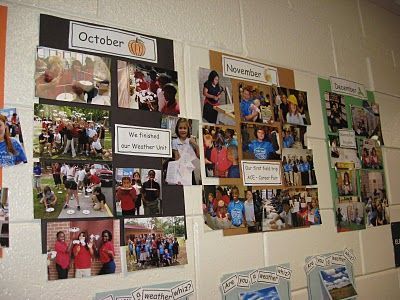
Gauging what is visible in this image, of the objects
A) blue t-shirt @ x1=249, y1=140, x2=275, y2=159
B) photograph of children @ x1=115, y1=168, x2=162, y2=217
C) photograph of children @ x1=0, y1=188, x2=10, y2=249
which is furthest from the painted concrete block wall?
blue t-shirt @ x1=249, y1=140, x2=275, y2=159

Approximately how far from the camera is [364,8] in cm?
184

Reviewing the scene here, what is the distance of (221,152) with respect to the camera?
1187mm

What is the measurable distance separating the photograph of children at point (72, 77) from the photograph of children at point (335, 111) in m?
1.00

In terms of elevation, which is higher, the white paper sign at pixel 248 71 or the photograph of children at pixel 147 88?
the white paper sign at pixel 248 71

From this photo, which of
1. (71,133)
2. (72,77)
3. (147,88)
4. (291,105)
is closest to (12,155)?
(71,133)

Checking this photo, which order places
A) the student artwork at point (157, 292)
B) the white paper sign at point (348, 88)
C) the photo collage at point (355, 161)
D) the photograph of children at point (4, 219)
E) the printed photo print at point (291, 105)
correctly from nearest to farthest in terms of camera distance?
the photograph of children at point (4, 219)
the student artwork at point (157, 292)
the printed photo print at point (291, 105)
the photo collage at point (355, 161)
the white paper sign at point (348, 88)

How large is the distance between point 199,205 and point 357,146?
3.00ft

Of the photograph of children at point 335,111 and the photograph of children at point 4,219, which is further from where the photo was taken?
the photograph of children at point 335,111

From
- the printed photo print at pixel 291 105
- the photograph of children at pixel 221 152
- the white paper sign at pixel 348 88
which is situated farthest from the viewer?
the white paper sign at pixel 348 88

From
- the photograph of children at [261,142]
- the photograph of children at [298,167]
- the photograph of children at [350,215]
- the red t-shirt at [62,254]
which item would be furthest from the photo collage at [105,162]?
the photograph of children at [350,215]

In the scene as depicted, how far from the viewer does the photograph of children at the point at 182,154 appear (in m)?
1.08

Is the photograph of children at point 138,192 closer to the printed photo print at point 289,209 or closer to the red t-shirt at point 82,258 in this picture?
the red t-shirt at point 82,258

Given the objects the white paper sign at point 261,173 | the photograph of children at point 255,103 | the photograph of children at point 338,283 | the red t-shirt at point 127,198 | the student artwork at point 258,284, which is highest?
the photograph of children at point 255,103

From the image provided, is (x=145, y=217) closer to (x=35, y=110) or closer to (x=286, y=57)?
(x=35, y=110)
